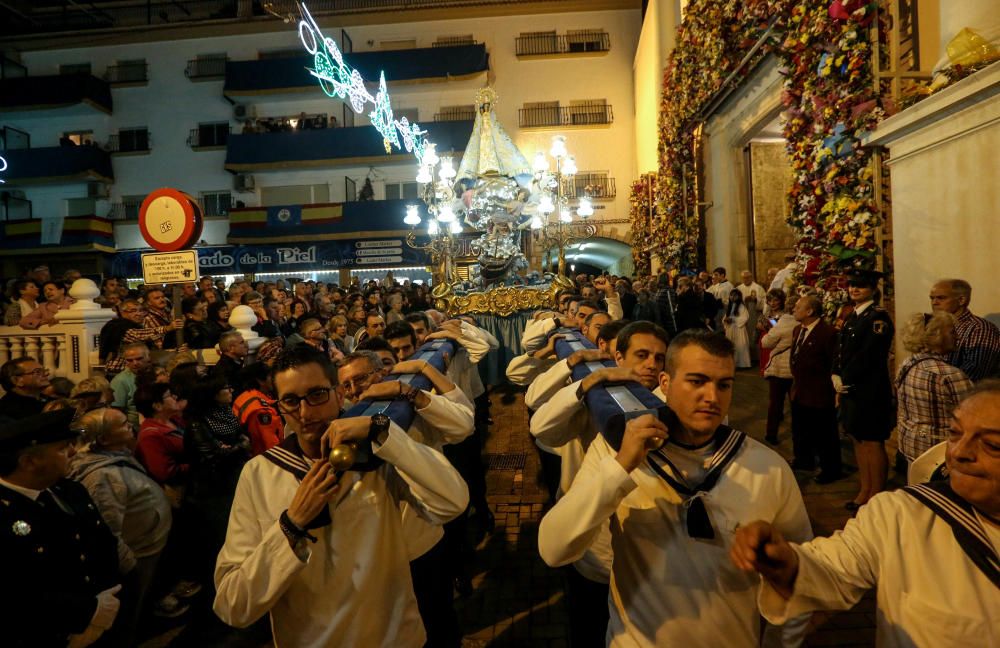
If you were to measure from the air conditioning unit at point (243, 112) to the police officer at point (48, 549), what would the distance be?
2867 cm

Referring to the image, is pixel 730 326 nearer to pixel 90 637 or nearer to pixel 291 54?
pixel 90 637

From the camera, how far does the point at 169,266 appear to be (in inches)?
232

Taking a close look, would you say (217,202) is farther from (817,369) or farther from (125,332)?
(817,369)

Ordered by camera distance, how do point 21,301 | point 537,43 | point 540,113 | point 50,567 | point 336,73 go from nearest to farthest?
1. point 50,567
2. point 21,301
3. point 336,73
4. point 540,113
5. point 537,43

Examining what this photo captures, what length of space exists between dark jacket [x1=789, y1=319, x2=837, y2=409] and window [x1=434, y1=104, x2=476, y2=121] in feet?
77.5

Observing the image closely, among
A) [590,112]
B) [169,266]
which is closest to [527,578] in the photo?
[169,266]

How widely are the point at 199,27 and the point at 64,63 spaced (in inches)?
281

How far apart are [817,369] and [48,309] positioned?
31.0 ft

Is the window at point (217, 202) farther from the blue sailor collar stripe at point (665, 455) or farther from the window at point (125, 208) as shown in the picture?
the blue sailor collar stripe at point (665, 455)

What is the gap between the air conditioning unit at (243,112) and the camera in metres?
27.4

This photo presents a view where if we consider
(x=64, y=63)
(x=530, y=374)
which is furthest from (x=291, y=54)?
(x=530, y=374)

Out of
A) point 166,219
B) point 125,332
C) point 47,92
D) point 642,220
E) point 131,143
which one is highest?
point 47,92

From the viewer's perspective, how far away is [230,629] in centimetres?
384

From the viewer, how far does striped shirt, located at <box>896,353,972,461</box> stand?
3.79m
